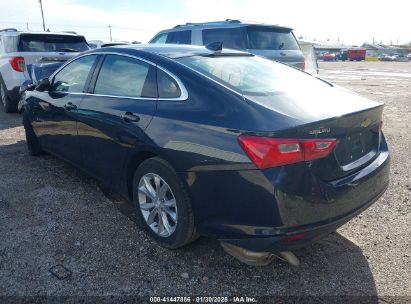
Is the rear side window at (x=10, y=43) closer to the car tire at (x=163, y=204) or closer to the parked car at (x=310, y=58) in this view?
the car tire at (x=163, y=204)

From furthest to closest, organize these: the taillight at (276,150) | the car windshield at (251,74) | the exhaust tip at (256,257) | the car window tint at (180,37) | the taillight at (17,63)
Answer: the car window tint at (180,37) < the taillight at (17,63) < the car windshield at (251,74) < the exhaust tip at (256,257) < the taillight at (276,150)

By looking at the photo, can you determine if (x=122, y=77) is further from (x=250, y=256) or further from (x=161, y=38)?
(x=161, y=38)

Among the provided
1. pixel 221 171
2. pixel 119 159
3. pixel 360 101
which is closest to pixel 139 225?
pixel 119 159

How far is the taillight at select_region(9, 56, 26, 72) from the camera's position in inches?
298

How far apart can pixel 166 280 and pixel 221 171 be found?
3.04 ft

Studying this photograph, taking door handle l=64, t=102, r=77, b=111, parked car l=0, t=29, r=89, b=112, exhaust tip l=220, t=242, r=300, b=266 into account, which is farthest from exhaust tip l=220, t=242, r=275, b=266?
parked car l=0, t=29, r=89, b=112

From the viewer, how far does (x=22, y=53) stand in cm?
761

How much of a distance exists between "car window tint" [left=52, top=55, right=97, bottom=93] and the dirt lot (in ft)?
3.88

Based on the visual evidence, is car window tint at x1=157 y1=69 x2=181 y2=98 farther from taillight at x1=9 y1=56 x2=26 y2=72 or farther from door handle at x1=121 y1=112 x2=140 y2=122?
taillight at x1=9 y1=56 x2=26 y2=72

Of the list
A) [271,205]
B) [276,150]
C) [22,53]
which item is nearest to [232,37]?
[22,53]

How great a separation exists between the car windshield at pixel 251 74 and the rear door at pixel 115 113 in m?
0.44

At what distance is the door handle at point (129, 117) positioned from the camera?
3054 mm

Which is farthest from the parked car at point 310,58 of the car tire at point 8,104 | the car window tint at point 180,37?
the car tire at point 8,104

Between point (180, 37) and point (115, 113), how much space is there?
6388mm
